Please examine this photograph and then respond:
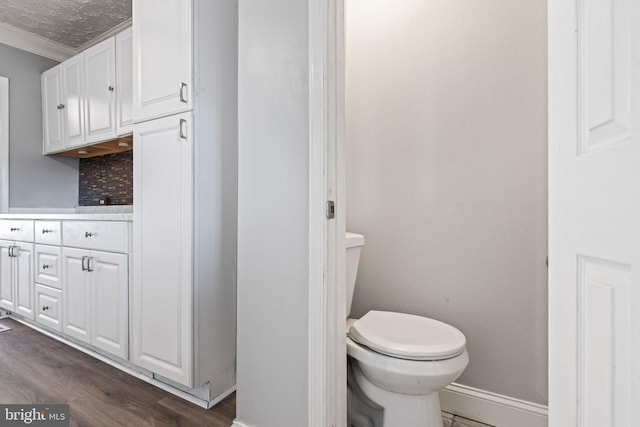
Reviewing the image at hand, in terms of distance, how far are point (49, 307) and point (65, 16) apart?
2.11 metres

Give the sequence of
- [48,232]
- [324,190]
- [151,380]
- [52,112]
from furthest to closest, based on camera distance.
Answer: [52,112]
[48,232]
[151,380]
[324,190]

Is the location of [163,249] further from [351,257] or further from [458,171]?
[458,171]

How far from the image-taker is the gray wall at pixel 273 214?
1078 millimetres

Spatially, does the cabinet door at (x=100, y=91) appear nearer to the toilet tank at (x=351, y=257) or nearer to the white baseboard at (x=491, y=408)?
the toilet tank at (x=351, y=257)

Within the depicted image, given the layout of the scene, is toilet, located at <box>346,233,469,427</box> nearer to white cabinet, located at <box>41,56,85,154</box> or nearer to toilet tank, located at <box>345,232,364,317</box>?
toilet tank, located at <box>345,232,364,317</box>

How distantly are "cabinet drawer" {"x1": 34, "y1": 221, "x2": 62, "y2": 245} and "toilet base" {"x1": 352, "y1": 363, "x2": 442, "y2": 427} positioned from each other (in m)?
2.06

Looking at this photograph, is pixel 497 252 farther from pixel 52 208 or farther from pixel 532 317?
pixel 52 208

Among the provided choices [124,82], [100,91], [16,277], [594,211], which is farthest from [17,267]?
[594,211]

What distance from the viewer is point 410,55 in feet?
5.05

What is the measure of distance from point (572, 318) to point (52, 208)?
3.63 metres

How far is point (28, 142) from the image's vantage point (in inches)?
108

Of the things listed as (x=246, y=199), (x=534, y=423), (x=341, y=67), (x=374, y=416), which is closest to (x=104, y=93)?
(x=246, y=199)

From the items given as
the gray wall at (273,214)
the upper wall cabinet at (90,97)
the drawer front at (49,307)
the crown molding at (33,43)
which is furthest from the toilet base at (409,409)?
the crown molding at (33,43)

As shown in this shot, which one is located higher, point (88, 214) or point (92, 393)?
point (88, 214)
